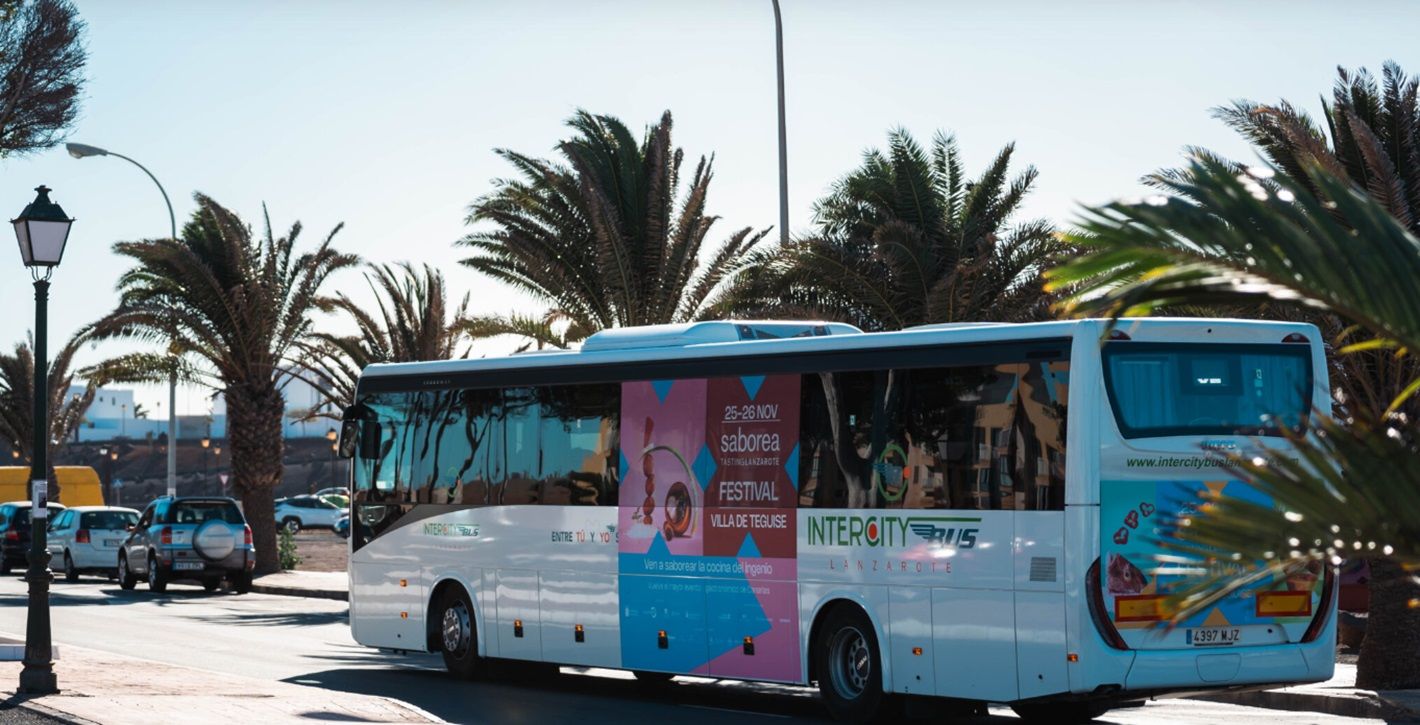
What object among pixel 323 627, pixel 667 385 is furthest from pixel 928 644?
pixel 323 627

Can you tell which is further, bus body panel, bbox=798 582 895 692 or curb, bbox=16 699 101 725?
bus body panel, bbox=798 582 895 692

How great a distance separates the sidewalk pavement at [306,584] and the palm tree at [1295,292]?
27442mm

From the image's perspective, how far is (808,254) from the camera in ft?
84.6

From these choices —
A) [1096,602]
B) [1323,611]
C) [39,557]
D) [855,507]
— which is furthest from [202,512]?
[1323,611]

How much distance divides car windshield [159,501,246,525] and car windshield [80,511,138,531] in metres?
4.35

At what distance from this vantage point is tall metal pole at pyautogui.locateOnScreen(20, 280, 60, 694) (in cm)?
1500

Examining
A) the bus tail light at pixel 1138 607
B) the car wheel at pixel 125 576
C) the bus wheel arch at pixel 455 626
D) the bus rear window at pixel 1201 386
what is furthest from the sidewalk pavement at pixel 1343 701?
the car wheel at pixel 125 576

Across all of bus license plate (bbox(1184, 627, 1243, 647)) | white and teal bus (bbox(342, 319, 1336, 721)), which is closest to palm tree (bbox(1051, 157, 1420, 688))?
white and teal bus (bbox(342, 319, 1336, 721))

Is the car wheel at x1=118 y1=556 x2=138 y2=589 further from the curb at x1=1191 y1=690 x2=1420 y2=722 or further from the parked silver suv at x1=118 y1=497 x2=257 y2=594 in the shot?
the curb at x1=1191 y1=690 x2=1420 y2=722

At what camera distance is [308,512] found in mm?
72500

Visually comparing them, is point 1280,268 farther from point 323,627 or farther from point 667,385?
point 323,627

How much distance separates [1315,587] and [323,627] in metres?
16.9

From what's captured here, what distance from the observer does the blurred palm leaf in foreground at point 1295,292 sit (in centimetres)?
592

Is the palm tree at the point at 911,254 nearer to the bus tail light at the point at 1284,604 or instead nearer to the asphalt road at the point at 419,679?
the asphalt road at the point at 419,679
